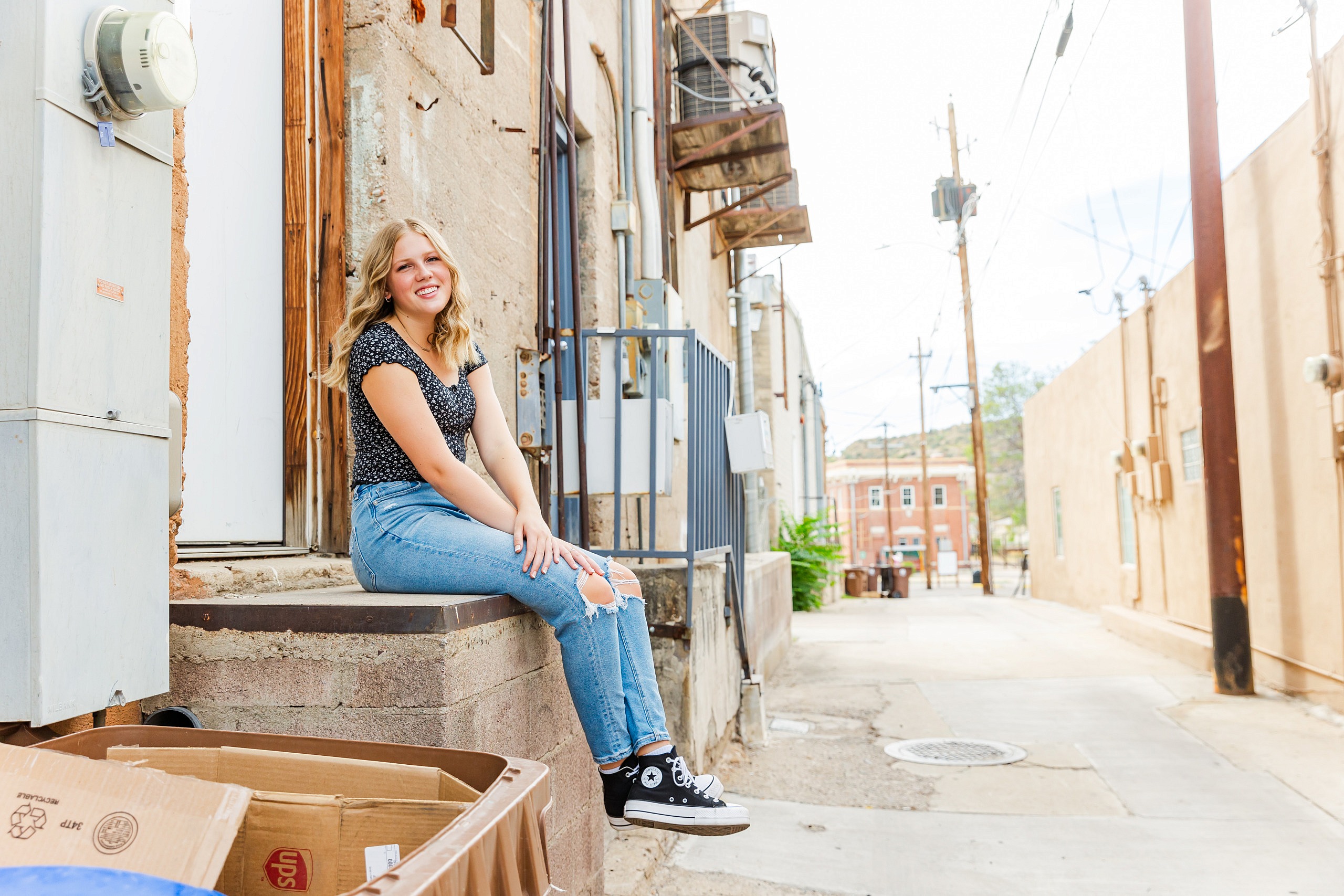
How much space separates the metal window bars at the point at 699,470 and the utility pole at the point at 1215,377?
3.68 m

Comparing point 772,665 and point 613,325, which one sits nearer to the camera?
point 613,325

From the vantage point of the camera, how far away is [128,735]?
171 cm

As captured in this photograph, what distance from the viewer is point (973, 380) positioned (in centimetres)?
2438

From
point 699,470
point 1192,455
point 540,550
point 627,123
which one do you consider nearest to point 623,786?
point 540,550

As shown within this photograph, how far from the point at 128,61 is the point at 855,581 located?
22891 millimetres

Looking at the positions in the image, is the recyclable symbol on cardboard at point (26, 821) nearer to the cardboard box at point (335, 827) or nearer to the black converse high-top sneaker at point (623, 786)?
the cardboard box at point (335, 827)

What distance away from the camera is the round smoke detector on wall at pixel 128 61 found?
5.71 ft

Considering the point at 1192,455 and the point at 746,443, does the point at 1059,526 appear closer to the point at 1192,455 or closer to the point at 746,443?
the point at 1192,455

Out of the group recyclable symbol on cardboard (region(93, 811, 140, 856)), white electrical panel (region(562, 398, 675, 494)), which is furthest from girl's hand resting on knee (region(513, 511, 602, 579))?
white electrical panel (region(562, 398, 675, 494))

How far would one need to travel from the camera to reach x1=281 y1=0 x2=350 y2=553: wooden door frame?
3.13m

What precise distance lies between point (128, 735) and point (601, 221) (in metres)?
4.60

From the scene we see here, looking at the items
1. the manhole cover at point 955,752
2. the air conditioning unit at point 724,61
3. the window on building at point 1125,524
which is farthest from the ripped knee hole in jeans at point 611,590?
the window on building at point 1125,524

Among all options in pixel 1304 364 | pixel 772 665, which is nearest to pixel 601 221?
pixel 772 665

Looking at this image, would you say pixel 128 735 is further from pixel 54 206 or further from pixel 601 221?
pixel 601 221
